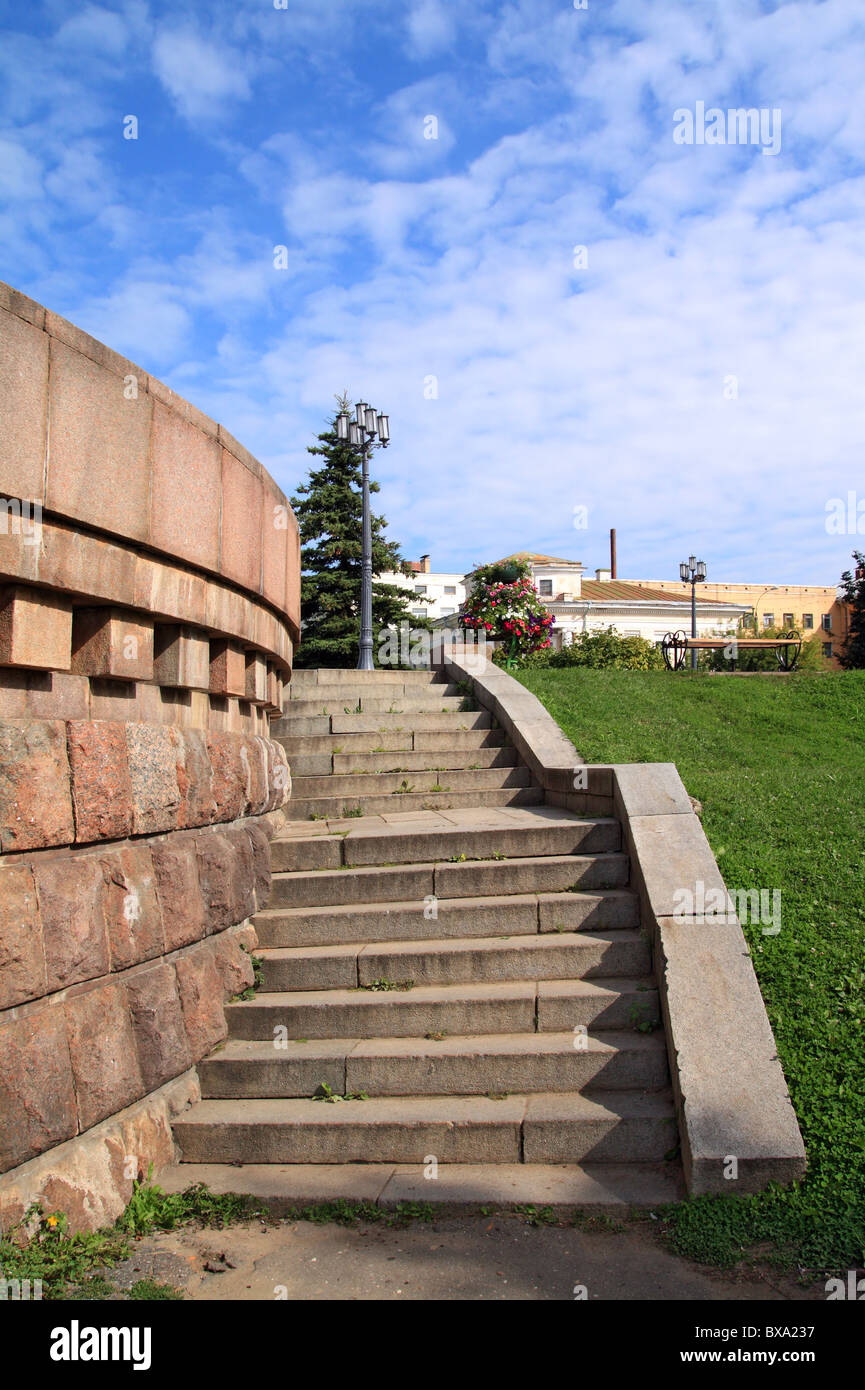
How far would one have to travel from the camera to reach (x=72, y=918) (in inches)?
137

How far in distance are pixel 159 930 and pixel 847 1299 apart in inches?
113

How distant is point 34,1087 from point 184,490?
8.22 ft

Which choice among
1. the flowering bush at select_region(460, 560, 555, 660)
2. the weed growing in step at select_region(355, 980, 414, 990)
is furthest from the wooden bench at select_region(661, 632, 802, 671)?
the weed growing in step at select_region(355, 980, 414, 990)

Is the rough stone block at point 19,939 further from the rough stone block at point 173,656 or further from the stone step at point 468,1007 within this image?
the stone step at point 468,1007

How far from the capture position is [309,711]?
30.4 ft

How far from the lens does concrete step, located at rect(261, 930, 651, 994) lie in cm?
485

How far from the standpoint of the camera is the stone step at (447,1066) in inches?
168

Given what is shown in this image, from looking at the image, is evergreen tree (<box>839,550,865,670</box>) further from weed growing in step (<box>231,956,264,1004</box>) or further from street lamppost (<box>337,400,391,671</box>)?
weed growing in step (<box>231,956,264,1004</box>)

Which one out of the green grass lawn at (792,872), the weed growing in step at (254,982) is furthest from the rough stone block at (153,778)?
the green grass lawn at (792,872)

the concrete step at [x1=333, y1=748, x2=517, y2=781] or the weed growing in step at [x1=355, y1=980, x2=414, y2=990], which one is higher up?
the concrete step at [x1=333, y1=748, x2=517, y2=781]

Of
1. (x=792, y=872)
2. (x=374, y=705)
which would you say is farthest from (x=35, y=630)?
(x=374, y=705)

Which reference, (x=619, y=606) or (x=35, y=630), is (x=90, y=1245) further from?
(x=619, y=606)

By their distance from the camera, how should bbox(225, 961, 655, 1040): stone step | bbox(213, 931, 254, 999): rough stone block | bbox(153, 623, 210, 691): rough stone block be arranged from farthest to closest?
bbox(213, 931, 254, 999): rough stone block → bbox(225, 961, 655, 1040): stone step → bbox(153, 623, 210, 691): rough stone block

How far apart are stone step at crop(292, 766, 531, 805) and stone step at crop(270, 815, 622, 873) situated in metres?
1.48
